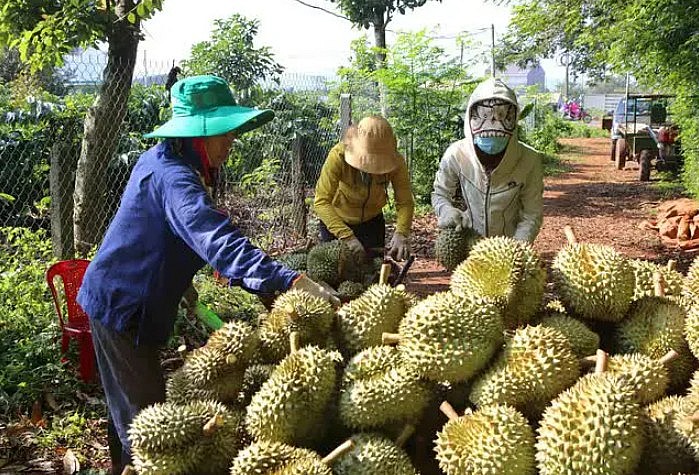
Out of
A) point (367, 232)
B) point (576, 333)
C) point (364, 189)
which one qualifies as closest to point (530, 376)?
point (576, 333)

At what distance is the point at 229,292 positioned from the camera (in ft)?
20.7

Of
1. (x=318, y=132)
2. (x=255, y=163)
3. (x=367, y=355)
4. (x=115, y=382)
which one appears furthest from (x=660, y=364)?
(x=318, y=132)

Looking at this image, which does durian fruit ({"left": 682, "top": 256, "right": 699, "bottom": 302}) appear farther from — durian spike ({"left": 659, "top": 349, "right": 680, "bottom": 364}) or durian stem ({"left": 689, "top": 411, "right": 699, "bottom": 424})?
durian stem ({"left": 689, "top": 411, "right": 699, "bottom": 424})

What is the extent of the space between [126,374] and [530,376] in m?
1.69

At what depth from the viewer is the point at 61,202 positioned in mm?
5695

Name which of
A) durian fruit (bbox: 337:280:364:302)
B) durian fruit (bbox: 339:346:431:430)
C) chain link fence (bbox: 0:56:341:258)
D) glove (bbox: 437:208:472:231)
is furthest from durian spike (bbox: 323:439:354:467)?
chain link fence (bbox: 0:56:341:258)

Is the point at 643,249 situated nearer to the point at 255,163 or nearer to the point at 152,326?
the point at 255,163

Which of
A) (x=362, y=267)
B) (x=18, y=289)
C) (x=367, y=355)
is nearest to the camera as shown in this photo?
(x=367, y=355)

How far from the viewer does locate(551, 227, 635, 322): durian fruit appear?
2002 millimetres

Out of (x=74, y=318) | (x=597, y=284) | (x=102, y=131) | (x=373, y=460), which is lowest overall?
(x=74, y=318)

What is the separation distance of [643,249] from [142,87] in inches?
354

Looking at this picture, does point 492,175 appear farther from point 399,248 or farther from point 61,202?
point 61,202

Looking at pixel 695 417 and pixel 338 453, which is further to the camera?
pixel 338 453

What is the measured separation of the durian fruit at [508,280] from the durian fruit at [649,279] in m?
0.33
